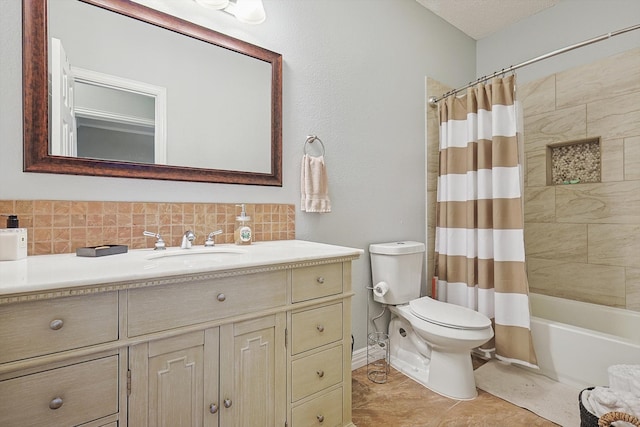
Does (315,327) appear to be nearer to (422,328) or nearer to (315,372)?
(315,372)

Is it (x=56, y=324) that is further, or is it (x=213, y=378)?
(x=213, y=378)

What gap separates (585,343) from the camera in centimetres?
175

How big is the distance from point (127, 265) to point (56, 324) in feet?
0.76

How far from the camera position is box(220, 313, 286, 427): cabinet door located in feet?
3.39

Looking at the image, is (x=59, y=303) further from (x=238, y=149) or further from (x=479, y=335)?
(x=479, y=335)

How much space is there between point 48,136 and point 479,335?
2.11 meters

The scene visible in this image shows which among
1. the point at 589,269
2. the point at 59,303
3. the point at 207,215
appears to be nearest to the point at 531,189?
the point at 589,269

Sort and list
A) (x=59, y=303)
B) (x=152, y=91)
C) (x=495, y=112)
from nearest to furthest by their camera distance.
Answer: (x=59, y=303)
(x=152, y=91)
(x=495, y=112)

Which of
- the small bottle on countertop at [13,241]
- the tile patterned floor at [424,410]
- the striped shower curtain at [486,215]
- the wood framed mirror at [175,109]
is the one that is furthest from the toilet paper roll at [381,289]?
the small bottle on countertop at [13,241]

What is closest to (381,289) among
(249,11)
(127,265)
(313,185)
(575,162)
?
(313,185)

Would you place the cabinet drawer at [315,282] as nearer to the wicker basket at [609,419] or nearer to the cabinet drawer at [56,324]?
the cabinet drawer at [56,324]

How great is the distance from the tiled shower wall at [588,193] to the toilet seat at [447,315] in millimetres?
1155

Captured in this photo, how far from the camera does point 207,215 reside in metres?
1.49

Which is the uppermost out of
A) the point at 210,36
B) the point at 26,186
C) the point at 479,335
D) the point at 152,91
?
the point at 210,36
